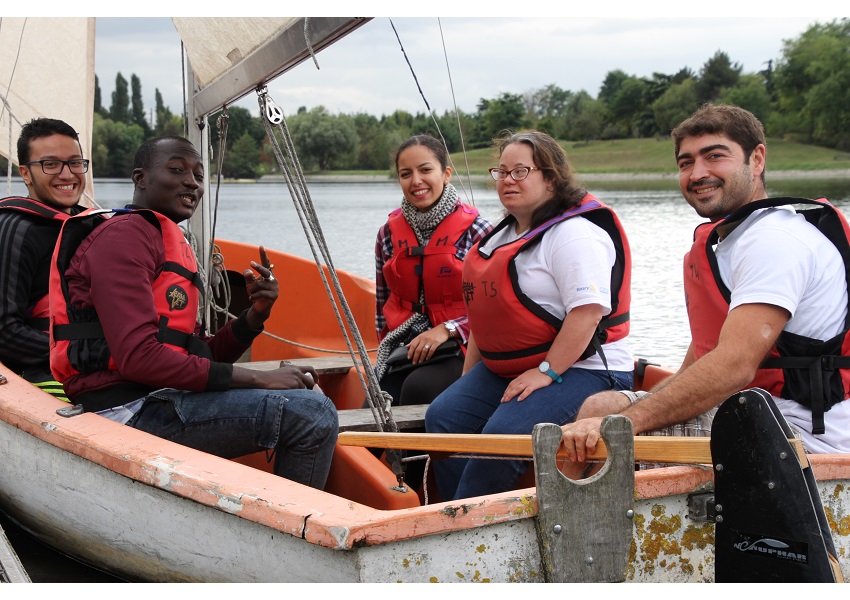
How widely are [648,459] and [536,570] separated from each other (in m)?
0.35

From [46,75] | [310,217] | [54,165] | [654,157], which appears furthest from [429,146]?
[654,157]

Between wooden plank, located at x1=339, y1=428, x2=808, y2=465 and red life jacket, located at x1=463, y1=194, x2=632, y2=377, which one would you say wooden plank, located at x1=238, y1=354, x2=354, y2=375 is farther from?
wooden plank, located at x1=339, y1=428, x2=808, y2=465

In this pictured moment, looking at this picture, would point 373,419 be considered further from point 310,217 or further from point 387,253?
point 387,253

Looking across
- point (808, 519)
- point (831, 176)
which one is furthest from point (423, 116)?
point (808, 519)

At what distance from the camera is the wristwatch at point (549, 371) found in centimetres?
272

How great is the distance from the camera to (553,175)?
2.88m

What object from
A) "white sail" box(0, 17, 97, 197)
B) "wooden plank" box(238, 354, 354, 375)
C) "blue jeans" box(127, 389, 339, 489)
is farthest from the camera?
"white sail" box(0, 17, 97, 197)

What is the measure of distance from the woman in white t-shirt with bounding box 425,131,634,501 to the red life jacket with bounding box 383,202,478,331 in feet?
2.08

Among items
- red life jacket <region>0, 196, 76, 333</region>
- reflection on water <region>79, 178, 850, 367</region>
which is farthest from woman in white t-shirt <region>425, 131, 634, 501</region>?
red life jacket <region>0, 196, 76, 333</region>

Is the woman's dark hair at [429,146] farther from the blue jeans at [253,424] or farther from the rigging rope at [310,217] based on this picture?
the blue jeans at [253,424]

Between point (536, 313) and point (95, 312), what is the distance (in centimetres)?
125

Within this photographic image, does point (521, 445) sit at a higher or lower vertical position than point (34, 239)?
lower

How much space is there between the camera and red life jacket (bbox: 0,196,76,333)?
3338 mm

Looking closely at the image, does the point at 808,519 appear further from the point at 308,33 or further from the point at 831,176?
the point at 831,176
